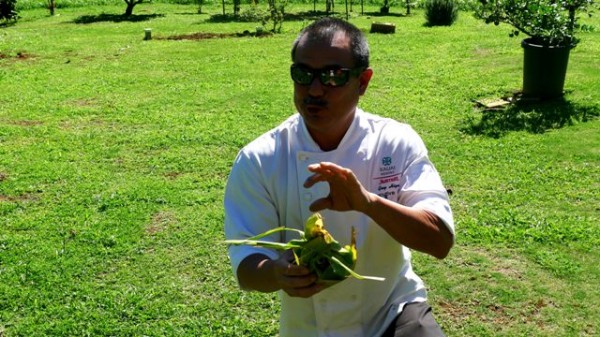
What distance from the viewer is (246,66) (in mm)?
13117

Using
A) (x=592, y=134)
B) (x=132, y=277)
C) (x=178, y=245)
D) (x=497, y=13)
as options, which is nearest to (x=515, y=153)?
(x=592, y=134)

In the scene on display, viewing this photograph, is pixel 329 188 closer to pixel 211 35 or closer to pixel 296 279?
pixel 296 279

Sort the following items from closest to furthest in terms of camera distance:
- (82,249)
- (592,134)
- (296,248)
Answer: (296,248)
(82,249)
(592,134)

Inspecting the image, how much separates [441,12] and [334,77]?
16273 mm

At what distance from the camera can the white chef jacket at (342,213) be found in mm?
2916

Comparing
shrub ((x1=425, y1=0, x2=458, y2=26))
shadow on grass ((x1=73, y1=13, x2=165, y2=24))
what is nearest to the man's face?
shrub ((x1=425, y1=0, x2=458, y2=26))

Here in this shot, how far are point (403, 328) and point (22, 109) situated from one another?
8642 mm

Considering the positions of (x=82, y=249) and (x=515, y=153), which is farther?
(x=515, y=153)

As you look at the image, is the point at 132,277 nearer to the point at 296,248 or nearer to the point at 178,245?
the point at 178,245

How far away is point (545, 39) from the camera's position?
31.3 feet

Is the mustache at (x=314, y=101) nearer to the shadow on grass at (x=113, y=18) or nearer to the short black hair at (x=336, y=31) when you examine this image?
the short black hair at (x=336, y=31)

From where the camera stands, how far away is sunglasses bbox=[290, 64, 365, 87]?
2.83 m

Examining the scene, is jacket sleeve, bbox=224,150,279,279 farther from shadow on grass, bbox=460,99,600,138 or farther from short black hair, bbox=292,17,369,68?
shadow on grass, bbox=460,99,600,138

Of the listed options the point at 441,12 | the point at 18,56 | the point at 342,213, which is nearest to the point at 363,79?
the point at 342,213
